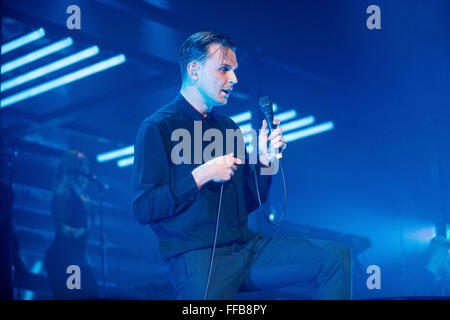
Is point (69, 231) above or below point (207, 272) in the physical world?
above

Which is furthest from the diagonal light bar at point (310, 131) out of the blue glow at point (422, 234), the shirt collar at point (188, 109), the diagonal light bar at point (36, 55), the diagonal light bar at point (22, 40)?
the shirt collar at point (188, 109)

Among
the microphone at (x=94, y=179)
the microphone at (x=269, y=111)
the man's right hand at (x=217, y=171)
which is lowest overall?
the man's right hand at (x=217, y=171)

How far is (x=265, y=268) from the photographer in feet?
7.95

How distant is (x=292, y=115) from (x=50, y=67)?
245cm

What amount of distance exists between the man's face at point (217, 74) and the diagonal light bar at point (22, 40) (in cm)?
232

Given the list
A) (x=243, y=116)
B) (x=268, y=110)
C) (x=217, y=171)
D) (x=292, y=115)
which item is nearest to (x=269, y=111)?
(x=268, y=110)

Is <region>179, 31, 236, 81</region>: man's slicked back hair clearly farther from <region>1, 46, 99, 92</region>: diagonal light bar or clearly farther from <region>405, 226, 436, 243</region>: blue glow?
<region>405, 226, 436, 243</region>: blue glow

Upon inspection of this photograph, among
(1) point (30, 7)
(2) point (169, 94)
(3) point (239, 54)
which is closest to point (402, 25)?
(3) point (239, 54)

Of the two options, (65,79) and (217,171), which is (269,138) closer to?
(217,171)

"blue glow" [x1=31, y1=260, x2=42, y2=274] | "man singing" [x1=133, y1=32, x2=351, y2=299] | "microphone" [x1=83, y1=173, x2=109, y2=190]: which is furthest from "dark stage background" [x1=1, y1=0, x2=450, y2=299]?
"man singing" [x1=133, y1=32, x2=351, y2=299]

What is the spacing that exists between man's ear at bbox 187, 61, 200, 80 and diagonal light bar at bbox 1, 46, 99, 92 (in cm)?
223

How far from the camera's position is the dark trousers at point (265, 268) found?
230cm

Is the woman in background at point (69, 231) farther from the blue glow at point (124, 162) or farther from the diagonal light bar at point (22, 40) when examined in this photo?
the diagonal light bar at point (22, 40)
